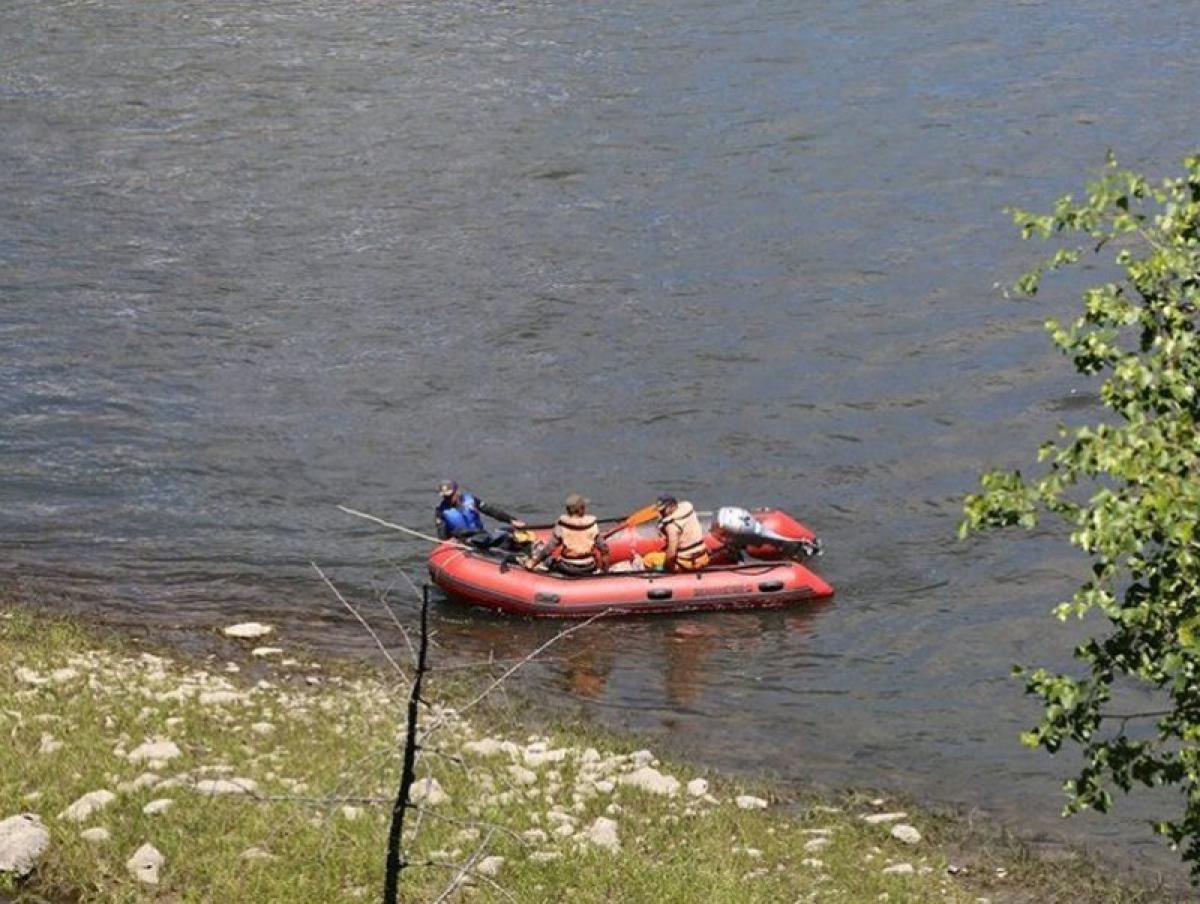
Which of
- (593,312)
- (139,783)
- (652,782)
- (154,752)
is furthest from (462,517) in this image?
(139,783)

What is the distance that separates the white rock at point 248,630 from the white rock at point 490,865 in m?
9.01

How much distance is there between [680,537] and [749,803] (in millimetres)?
7726

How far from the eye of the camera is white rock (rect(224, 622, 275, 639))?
22.2 meters

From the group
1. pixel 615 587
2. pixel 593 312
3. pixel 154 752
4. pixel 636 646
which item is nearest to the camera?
pixel 154 752

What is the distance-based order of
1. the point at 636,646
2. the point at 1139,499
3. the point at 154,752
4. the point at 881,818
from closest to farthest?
the point at 1139,499 → the point at 154,752 → the point at 881,818 → the point at 636,646

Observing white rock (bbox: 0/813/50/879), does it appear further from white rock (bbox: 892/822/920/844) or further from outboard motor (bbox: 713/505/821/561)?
outboard motor (bbox: 713/505/821/561)

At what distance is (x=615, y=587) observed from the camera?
79.5 feet

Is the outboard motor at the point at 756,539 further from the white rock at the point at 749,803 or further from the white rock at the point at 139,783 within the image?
the white rock at the point at 139,783

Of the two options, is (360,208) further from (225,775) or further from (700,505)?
(225,775)

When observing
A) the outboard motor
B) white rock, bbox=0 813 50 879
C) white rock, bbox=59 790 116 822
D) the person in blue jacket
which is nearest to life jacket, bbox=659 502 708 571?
the outboard motor

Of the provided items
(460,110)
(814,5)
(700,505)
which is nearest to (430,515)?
(700,505)

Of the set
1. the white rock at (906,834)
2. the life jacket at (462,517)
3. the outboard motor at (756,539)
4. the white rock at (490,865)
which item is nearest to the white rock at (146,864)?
the white rock at (490,865)

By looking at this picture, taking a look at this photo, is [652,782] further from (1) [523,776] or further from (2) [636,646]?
(2) [636,646]

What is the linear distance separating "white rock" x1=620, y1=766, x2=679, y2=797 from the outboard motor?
8.44m
